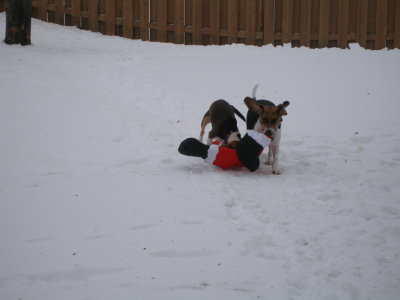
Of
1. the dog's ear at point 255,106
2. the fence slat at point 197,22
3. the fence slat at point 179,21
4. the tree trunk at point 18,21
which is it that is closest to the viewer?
the dog's ear at point 255,106

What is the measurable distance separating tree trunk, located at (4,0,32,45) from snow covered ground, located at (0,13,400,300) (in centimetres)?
103

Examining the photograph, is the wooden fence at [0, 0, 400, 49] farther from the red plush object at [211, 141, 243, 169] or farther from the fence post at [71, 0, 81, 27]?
the red plush object at [211, 141, 243, 169]

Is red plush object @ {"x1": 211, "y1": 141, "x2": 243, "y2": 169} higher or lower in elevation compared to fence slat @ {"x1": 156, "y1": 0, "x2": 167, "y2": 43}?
lower

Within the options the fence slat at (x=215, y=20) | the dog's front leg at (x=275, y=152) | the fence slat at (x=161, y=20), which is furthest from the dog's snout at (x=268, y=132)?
the fence slat at (x=161, y=20)

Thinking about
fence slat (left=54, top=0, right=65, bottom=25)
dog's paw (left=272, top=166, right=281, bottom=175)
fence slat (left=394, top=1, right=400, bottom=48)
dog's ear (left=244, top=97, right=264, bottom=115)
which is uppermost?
fence slat (left=54, top=0, right=65, bottom=25)

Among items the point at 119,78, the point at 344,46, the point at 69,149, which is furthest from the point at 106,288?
the point at 344,46

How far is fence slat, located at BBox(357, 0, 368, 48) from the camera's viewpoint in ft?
34.2

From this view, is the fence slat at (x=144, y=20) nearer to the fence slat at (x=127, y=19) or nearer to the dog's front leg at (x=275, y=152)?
the fence slat at (x=127, y=19)

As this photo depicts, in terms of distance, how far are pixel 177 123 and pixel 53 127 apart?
1861 mm

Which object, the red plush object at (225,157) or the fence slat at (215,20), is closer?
the red plush object at (225,157)

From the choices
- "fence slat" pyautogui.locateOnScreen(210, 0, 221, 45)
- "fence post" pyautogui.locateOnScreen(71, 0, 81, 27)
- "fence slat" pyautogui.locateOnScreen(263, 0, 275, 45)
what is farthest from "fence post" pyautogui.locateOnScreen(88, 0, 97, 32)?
"fence slat" pyautogui.locateOnScreen(263, 0, 275, 45)

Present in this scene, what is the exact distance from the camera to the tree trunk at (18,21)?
33.9ft

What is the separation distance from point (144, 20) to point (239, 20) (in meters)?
2.46

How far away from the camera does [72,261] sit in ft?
10.6
